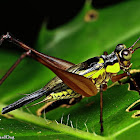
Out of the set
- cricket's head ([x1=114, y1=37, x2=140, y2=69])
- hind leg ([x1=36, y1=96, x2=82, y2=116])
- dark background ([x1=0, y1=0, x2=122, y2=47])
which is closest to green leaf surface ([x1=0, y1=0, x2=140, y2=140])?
hind leg ([x1=36, y1=96, x2=82, y2=116])

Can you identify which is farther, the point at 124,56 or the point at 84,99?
the point at 84,99

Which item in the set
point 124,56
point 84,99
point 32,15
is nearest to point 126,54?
point 124,56

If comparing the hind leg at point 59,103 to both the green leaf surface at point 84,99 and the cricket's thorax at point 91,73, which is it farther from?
the cricket's thorax at point 91,73

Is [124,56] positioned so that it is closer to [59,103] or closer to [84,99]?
[84,99]

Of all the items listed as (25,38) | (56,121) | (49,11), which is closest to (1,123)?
(56,121)

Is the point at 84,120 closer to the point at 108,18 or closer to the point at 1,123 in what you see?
the point at 1,123

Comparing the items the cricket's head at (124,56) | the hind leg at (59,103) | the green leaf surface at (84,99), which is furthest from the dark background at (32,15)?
the cricket's head at (124,56)

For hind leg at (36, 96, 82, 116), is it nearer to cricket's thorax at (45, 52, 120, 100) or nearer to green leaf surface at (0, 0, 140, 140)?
green leaf surface at (0, 0, 140, 140)
